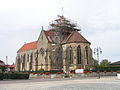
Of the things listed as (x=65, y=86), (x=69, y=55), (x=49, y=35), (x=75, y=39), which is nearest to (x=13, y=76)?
(x=69, y=55)

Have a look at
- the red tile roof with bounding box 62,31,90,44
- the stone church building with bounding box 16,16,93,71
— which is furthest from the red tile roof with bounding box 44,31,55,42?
the red tile roof with bounding box 62,31,90,44

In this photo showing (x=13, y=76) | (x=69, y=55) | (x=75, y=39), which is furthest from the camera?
(x=75, y=39)

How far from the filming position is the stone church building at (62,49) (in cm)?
5569

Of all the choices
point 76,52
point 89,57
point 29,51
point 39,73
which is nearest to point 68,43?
point 76,52

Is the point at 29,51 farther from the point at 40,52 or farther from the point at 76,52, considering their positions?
the point at 76,52

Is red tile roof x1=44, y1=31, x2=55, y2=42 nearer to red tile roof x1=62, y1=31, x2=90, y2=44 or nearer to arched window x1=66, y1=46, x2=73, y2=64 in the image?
red tile roof x1=62, y1=31, x2=90, y2=44

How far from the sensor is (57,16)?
67438mm

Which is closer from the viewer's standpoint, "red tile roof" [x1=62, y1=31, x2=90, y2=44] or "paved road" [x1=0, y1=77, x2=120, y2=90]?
"paved road" [x1=0, y1=77, x2=120, y2=90]

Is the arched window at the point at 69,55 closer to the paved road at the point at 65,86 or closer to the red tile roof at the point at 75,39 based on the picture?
the red tile roof at the point at 75,39

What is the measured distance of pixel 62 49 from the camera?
195 feet

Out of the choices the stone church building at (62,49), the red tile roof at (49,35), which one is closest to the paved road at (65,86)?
the stone church building at (62,49)

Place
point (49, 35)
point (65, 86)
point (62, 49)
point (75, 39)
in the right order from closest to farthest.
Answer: point (65, 86) < point (75, 39) < point (62, 49) < point (49, 35)

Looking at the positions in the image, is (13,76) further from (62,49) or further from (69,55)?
(62,49)

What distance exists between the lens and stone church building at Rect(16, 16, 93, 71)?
55.7m
